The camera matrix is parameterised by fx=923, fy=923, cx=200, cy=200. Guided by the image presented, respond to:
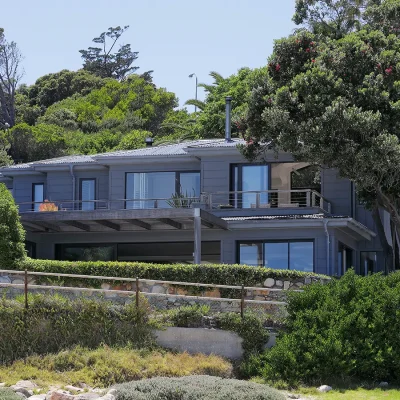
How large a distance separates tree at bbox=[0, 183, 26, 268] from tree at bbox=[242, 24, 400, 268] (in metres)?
8.22

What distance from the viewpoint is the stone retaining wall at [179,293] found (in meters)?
22.6

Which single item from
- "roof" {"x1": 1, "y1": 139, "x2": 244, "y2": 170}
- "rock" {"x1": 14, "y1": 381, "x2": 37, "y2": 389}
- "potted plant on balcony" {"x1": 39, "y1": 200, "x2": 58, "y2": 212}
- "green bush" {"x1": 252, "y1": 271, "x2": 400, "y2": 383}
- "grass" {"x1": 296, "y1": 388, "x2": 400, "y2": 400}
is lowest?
"grass" {"x1": 296, "y1": 388, "x2": 400, "y2": 400}

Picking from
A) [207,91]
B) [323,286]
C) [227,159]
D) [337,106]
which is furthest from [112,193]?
[207,91]

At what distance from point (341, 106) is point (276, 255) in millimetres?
6669

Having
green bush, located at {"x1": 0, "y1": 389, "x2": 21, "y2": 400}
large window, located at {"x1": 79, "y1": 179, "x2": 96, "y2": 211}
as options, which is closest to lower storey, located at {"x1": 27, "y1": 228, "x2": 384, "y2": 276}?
large window, located at {"x1": 79, "y1": 179, "x2": 96, "y2": 211}

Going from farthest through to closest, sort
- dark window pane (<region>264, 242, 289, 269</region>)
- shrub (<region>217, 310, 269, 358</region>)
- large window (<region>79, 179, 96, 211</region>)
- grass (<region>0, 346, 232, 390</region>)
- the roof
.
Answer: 1. large window (<region>79, 179, 96, 211</region>)
2. the roof
3. dark window pane (<region>264, 242, 289, 269</region>)
4. shrub (<region>217, 310, 269, 358</region>)
5. grass (<region>0, 346, 232, 390</region>)

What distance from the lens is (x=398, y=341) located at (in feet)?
68.0

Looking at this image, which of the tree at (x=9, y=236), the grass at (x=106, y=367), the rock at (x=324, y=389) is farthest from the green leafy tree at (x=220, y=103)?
the rock at (x=324, y=389)

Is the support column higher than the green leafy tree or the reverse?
the reverse

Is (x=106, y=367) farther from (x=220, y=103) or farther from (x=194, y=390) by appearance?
(x=220, y=103)

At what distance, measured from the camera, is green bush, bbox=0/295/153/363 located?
70.5 feet

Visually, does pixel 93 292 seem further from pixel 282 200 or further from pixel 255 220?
pixel 282 200

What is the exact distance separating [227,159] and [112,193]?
185 inches

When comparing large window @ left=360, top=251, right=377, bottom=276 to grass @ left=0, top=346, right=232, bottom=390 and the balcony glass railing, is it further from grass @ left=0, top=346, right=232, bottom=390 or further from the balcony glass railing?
grass @ left=0, top=346, right=232, bottom=390
